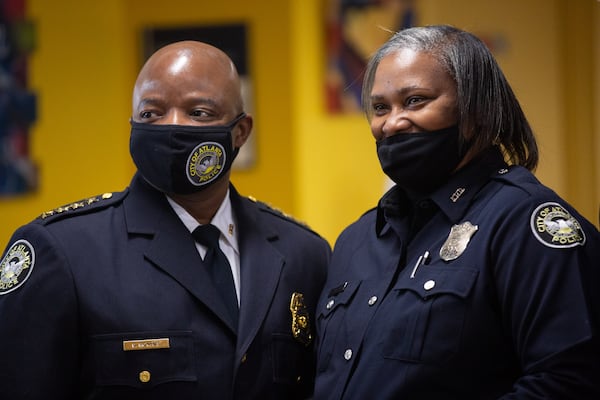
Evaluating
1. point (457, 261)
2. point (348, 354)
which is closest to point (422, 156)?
point (457, 261)

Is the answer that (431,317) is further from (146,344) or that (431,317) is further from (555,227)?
(146,344)

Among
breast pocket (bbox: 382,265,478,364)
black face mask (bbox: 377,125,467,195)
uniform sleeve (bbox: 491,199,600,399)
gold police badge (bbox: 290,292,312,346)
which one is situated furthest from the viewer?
gold police badge (bbox: 290,292,312,346)

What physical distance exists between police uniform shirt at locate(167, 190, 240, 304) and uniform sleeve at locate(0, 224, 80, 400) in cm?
34

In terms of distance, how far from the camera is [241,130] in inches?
90.9

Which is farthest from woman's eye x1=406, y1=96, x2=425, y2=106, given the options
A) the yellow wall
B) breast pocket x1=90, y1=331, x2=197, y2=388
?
the yellow wall

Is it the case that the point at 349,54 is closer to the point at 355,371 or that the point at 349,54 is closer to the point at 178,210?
the point at 178,210

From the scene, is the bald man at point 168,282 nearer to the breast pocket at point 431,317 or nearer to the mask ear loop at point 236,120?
the mask ear loop at point 236,120

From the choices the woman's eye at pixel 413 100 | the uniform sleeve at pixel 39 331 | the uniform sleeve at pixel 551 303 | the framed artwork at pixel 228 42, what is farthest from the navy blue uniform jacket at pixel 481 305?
the framed artwork at pixel 228 42

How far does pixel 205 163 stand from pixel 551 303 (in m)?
0.93

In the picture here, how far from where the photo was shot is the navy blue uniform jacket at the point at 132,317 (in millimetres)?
1954

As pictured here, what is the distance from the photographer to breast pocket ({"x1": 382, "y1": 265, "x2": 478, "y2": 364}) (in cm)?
169

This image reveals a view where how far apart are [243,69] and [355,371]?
3300mm

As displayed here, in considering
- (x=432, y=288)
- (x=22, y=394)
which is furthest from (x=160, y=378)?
(x=432, y=288)

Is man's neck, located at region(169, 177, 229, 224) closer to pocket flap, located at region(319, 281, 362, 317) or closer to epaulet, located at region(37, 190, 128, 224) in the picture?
epaulet, located at region(37, 190, 128, 224)
